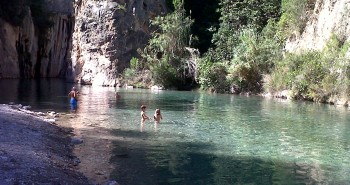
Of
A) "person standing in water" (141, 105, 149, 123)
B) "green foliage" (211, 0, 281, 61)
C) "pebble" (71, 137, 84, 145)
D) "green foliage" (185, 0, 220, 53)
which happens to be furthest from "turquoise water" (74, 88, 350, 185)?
"green foliage" (185, 0, 220, 53)

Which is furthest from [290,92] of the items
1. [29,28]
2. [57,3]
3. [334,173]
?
[57,3]

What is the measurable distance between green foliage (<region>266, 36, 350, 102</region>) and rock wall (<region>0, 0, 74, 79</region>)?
31.8 m

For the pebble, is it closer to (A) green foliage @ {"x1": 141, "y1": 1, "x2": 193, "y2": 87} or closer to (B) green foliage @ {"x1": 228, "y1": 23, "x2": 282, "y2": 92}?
(B) green foliage @ {"x1": 228, "y1": 23, "x2": 282, "y2": 92}

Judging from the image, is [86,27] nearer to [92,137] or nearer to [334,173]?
[92,137]

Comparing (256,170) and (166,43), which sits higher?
(166,43)

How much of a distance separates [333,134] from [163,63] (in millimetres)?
28643

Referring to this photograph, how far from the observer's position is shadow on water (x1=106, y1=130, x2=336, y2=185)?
10781mm

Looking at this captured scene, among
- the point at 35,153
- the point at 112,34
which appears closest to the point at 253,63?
the point at 112,34

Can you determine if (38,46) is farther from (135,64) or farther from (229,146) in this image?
(229,146)

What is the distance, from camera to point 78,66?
56.6 meters

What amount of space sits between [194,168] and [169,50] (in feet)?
117

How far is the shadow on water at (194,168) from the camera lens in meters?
10.8

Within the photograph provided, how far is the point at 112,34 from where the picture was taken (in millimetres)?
52656

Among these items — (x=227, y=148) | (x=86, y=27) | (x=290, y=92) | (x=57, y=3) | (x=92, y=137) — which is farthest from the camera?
(x=57, y=3)
